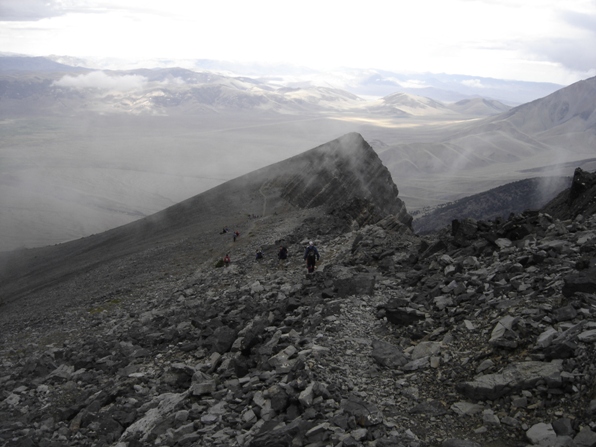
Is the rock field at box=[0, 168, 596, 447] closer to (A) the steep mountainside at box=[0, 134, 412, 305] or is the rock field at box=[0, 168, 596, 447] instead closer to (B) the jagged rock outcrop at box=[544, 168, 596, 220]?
(B) the jagged rock outcrop at box=[544, 168, 596, 220]

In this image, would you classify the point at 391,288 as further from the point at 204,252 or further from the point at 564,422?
the point at 204,252

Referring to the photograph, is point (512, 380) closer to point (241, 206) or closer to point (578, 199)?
point (578, 199)

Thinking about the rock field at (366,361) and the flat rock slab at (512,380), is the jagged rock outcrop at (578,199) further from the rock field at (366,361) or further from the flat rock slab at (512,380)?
the flat rock slab at (512,380)

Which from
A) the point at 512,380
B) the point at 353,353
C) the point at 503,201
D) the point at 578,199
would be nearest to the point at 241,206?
the point at 578,199

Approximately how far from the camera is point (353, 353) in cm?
1138

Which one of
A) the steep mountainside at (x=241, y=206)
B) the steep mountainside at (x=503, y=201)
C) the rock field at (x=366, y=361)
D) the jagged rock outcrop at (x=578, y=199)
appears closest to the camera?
the rock field at (x=366, y=361)

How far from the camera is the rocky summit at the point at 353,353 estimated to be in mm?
8906

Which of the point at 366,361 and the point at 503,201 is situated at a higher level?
the point at 366,361

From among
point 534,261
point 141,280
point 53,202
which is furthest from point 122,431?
point 53,202

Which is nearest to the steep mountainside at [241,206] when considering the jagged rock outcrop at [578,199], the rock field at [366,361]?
the jagged rock outcrop at [578,199]

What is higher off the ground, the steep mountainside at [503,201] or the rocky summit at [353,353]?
the rocky summit at [353,353]

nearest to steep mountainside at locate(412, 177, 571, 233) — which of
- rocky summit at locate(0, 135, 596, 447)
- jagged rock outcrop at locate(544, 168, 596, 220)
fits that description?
jagged rock outcrop at locate(544, 168, 596, 220)

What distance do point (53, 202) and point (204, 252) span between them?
123 meters

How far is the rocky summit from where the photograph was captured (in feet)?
29.2
